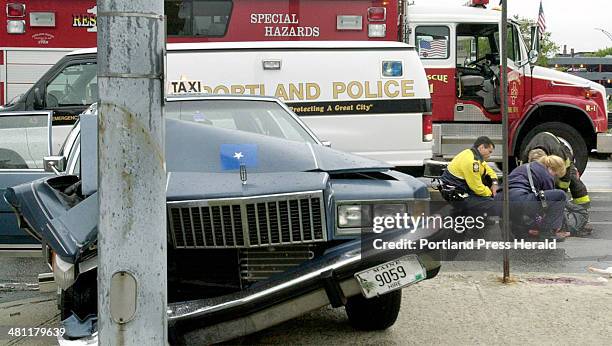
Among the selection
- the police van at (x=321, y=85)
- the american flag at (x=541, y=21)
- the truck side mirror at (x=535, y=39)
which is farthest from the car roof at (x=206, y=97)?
the american flag at (x=541, y=21)

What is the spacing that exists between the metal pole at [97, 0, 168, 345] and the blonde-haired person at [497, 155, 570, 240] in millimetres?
5720

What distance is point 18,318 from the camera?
6.21 meters

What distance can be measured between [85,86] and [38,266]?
3.04 m

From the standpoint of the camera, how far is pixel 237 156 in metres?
4.89

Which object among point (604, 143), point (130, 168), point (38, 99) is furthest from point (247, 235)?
point (604, 143)

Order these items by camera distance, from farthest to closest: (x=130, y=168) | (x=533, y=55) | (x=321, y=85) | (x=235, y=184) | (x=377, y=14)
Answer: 1. (x=533, y=55)
2. (x=377, y=14)
3. (x=321, y=85)
4. (x=235, y=184)
5. (x=130, y=168)

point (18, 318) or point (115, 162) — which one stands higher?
point (115, 162)

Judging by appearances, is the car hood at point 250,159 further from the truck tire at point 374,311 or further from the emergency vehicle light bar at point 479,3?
the emergency vehicle light bar at point 479,3

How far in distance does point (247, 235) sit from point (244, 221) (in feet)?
0.26

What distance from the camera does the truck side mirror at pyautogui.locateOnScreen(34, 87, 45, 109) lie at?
412 inches

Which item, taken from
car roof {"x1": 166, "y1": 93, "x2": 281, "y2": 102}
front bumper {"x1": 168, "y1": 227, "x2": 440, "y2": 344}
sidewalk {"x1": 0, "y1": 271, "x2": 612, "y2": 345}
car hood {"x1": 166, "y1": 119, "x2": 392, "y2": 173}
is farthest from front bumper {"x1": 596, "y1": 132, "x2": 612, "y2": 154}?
front bumper {"x1": 168, "y1": 227, "x2": 440, "y2": 344}

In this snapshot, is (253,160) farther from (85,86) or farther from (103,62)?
(85,86)

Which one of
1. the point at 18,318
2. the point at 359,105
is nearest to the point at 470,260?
the point at 359,105

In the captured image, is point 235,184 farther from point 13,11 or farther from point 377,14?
point 13,11
